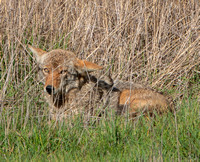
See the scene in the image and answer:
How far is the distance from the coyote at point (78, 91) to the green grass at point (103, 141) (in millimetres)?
622

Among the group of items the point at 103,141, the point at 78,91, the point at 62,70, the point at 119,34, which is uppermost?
the point at 119,34

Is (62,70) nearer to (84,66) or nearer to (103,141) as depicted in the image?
(84,66)

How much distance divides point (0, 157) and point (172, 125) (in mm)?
1718

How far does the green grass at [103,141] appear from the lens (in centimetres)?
318

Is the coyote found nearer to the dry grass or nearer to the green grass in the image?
the dry grass

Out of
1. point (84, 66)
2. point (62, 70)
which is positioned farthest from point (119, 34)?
point (62, 70)

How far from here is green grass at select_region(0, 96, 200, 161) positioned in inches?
125

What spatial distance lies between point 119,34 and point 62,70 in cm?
147

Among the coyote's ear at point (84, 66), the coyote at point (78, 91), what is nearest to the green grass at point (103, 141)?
the coyote at point (78, 91)

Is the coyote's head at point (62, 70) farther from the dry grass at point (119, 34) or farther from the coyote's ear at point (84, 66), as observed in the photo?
the dry grass at point (119, 34)

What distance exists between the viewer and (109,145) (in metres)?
3.42

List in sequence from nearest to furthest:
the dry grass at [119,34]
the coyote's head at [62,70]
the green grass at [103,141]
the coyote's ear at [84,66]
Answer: the green grass at [103,141], the coyote's head at [62,70], the coyote's ear at [84,66], the dry grass at [119,34]

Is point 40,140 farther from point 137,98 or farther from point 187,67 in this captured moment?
point 187,67

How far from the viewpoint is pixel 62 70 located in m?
4.41
